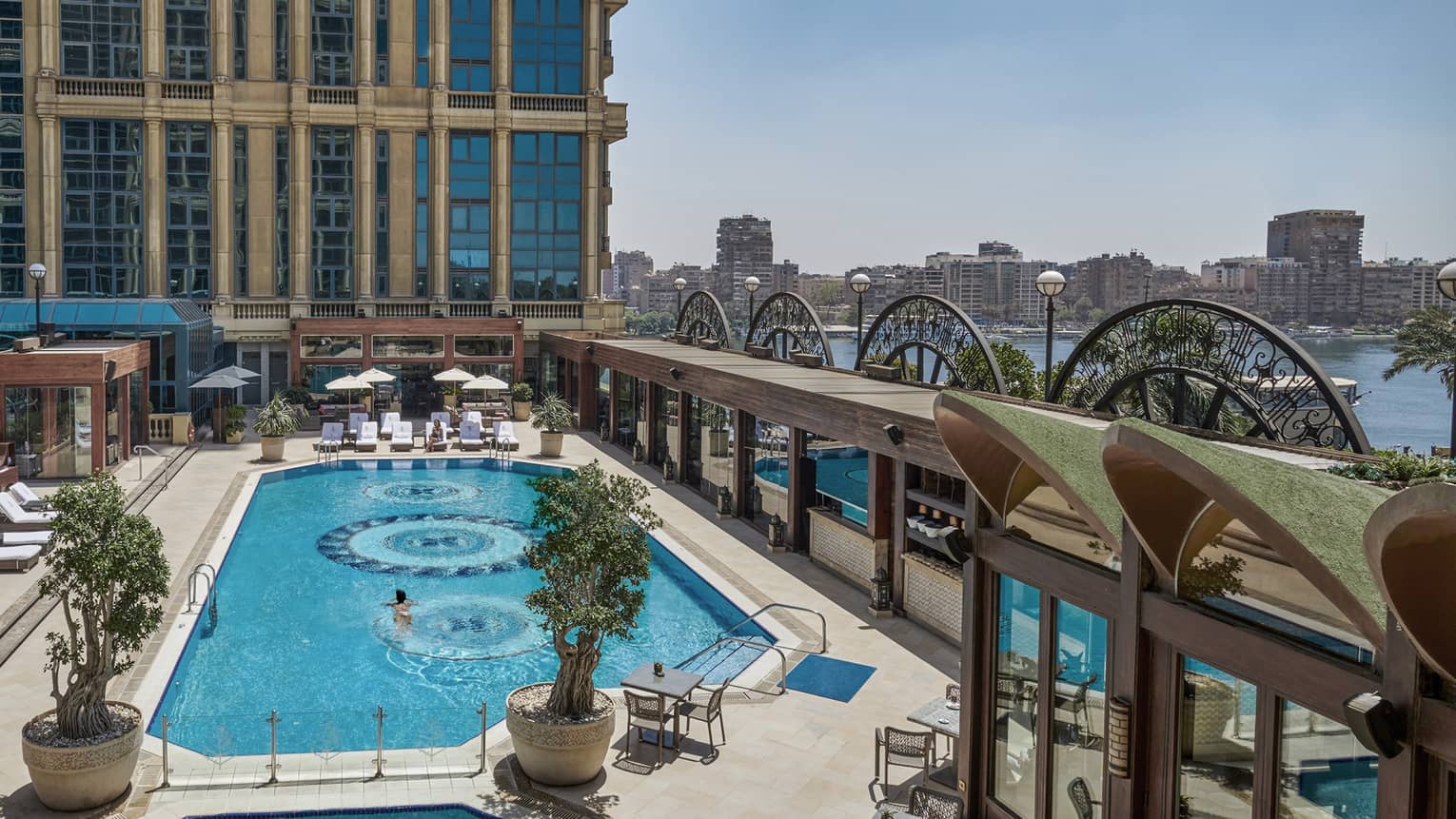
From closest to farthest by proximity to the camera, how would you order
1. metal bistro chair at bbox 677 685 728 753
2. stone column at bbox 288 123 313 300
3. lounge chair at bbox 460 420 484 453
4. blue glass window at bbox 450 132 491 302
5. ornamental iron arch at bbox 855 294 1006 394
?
metal bistro chair at bbox 677 685 728 753 → ornamental iron arch at bbox 855 294 1006 394 → lounge chair at bbox 460 420 484 453 → stone column at bbox 288 123 313 300 → blue glass window at bbox 450 132 491 302

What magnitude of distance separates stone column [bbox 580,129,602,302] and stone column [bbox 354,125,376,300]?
8251mm

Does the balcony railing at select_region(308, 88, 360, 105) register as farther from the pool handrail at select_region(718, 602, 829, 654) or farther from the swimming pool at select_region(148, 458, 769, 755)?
the pool handrail at select_region(718, 602, 829, 654)

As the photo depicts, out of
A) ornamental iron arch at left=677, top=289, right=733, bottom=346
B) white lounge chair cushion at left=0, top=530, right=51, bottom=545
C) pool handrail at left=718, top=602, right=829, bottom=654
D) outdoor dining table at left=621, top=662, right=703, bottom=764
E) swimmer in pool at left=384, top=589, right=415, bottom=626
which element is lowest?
swimmer in pool at left=384, top=589, right=415, bottom=626

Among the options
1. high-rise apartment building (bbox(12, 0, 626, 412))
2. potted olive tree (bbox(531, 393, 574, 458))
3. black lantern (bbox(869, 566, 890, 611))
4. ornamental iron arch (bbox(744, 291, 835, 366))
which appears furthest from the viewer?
high-rise apartment building (bbox(12, 0, 626, 412))

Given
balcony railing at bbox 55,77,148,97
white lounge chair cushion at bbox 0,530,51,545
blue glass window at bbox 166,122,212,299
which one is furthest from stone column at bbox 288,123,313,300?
white lounge chair cushion at bbox 0,530,51,545

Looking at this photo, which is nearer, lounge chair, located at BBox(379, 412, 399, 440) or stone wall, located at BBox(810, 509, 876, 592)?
stone wall, located at BBox(810, 509, 876, 592)

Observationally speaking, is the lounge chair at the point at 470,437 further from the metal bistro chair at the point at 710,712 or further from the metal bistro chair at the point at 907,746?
the metal bistro chair at the point at 907,746

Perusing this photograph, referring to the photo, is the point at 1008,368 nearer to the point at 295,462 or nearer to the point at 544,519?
the point at 295,462

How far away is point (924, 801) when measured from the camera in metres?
9.53

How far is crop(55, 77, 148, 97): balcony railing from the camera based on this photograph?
1672 inches

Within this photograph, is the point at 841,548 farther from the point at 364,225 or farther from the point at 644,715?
the point at 364,225

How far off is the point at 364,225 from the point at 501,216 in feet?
17.4

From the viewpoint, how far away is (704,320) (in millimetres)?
37969

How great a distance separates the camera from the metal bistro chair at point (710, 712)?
11.7m
